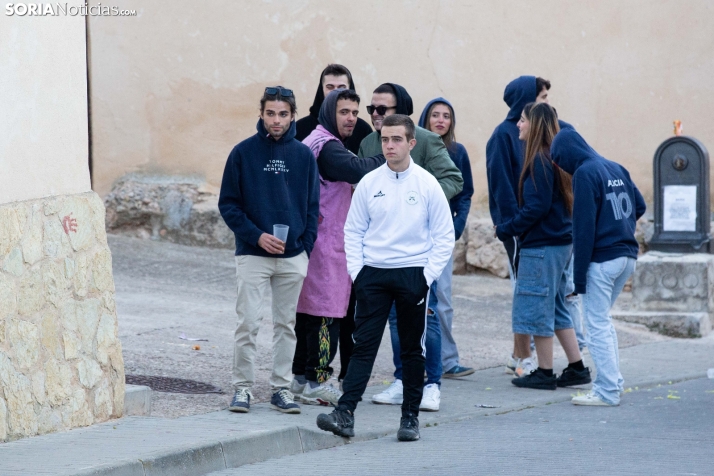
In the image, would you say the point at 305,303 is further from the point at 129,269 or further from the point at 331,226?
the point at 129,269

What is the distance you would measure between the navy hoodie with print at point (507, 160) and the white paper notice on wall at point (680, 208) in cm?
350

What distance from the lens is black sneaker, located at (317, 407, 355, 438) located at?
5.36m

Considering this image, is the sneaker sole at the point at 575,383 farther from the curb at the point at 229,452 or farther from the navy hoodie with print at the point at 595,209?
the curb at the point at 229,452

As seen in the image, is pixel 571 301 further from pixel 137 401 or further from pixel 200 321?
pixel 200 321

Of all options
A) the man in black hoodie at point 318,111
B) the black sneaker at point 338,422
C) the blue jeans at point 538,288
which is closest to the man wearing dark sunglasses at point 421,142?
the man in black hoodie at point 318,111

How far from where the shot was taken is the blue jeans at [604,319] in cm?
645

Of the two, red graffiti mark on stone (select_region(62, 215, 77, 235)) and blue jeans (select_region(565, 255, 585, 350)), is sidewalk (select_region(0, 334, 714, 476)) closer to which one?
blue jeans (select_region(565, 255, 585, 350))

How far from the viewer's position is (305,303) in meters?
6.13

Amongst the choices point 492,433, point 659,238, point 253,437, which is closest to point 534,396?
point 492,433

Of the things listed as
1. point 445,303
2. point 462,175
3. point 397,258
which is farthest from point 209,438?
point 462,175

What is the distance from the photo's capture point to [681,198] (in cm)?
1033

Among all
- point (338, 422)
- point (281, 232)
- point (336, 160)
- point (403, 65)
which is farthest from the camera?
point (403, 65)

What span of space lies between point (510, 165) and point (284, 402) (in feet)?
8.03

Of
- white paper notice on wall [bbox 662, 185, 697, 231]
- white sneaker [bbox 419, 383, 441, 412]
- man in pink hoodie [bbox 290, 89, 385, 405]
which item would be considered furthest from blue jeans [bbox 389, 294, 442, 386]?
white paper notice on wall [bbox 662, 185, 697, 231]
